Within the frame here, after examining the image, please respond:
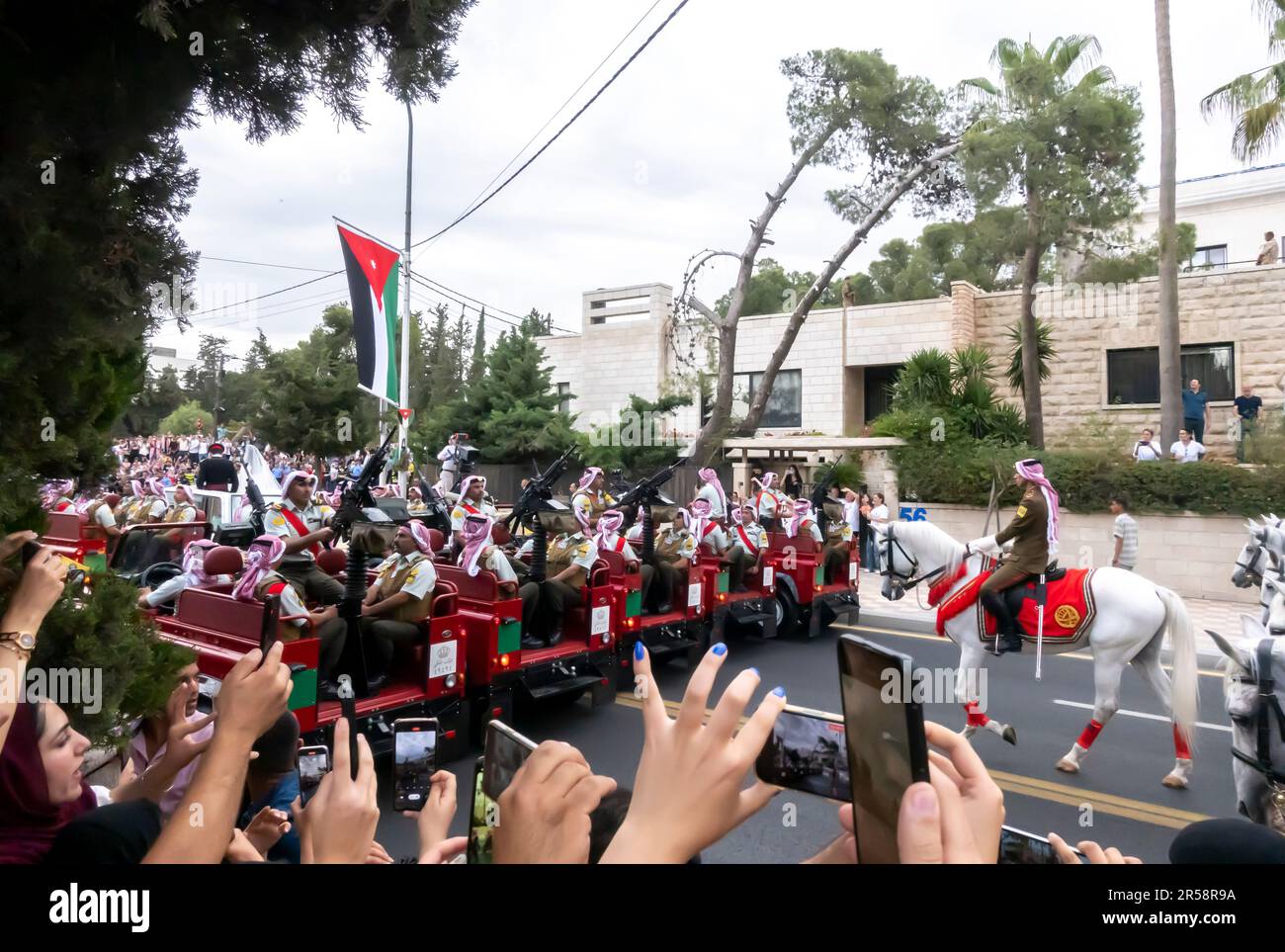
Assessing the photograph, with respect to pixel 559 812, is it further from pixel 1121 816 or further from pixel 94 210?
pixel 1121 816

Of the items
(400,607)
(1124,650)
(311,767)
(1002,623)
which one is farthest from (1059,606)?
(311,767)

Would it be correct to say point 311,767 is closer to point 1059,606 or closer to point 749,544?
point 1059,606

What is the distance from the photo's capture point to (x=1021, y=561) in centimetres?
718

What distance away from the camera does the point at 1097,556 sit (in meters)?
16.4

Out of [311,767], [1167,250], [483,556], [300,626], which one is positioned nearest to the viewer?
[311,767]

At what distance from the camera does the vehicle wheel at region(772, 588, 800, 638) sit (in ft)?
37.2

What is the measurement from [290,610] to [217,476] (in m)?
9.45

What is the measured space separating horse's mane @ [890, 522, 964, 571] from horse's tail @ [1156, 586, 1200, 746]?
Result: 6.17ft

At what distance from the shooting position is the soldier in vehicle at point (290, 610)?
5.53 m

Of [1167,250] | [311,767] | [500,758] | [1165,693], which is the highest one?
[1167,250]

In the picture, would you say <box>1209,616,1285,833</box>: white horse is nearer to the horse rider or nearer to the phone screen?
the horse rider

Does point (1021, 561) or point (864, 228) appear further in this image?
point (864, 228)
